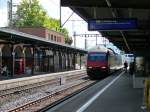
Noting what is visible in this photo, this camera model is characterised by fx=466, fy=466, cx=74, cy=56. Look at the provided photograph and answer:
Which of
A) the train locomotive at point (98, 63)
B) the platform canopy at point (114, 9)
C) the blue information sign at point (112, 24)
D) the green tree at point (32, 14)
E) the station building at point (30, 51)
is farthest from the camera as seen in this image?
the green tree at point (32, 14)

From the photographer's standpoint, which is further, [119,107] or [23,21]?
[23,21]

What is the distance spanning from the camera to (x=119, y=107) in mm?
16312

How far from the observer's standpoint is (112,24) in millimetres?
24234

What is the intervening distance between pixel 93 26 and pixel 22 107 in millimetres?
7392

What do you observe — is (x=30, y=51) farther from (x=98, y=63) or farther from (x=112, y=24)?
(x=112, y=24)

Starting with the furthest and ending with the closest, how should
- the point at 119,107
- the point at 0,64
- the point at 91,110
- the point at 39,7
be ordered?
the point at 39,7
the point at 0,64
the point at 119,107
the point at 91,110

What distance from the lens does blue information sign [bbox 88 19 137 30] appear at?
24.2m

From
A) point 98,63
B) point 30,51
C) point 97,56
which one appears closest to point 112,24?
point 98,63

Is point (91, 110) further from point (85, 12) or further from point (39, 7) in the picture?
point (39, 7)

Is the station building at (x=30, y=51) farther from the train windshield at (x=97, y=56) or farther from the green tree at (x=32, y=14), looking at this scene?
the green tree at (x=32, y=14)

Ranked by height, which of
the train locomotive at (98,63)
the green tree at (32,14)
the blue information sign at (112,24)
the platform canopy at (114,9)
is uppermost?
the green tree at (32,14)

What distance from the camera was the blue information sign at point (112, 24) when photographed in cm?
2423

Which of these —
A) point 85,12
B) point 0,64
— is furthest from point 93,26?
point 0,64

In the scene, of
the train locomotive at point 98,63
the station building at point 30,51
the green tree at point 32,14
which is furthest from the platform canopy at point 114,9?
the green tree at point 32,14
